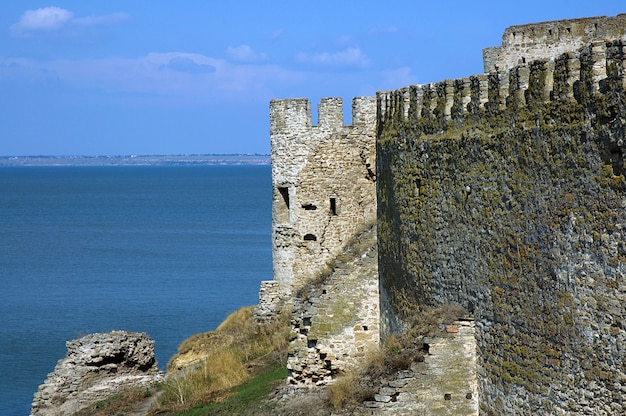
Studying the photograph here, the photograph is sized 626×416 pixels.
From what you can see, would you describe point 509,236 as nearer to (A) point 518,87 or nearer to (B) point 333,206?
(A) point 518,87

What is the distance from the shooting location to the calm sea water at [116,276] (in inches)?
1703

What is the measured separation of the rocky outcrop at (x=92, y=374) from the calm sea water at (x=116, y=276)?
698cm

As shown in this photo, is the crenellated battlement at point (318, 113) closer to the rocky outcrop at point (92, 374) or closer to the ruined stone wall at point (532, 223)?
the rocky outcrop at point (92, 374)

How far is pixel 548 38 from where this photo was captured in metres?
22.3

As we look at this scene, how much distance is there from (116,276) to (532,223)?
55743 mm

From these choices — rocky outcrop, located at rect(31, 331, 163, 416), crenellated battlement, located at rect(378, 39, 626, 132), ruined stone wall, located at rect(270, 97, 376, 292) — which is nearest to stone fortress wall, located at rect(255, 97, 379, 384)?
ruined stone wall, located at rect(270, 97, 376, 292)

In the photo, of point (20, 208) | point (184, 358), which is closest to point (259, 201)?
point (20, 208)

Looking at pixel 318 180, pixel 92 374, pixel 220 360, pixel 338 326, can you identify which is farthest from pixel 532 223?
pixel 92 374

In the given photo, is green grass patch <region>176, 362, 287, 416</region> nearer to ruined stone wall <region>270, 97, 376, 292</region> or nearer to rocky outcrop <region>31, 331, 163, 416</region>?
ruined stone wall <region>270, 97, 376, 292</region>

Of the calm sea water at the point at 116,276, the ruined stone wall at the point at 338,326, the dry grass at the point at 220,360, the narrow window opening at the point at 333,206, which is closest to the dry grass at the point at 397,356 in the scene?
the ruined stone wall at the point at 338,326

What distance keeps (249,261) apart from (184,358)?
4224 cm

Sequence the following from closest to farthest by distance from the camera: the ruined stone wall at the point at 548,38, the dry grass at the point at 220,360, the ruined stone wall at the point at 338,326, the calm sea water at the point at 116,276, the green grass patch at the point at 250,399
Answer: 1. the green grass patch at the point at 250,399
2. the ruined stone wall at the point at 338,326
3. the ruined stone wall at the point at 548,38
4. the dry grass at the point at 220,360
5. the calm sea water at the point at 116,276

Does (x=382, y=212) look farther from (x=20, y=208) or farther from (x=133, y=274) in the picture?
(x=20, y=208)

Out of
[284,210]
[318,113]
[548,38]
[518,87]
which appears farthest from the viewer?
[284,210]
